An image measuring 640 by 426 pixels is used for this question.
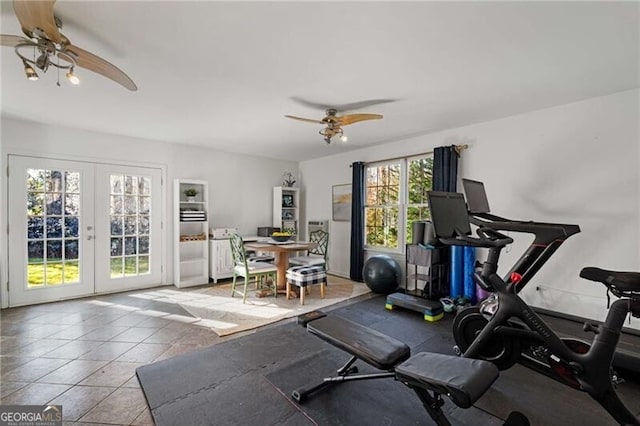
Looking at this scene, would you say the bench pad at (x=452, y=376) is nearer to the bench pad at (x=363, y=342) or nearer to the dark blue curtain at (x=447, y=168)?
the bench pad at (x=363, y=342)

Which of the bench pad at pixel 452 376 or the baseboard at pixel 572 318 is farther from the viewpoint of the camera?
the baseboard at pixel 572 318

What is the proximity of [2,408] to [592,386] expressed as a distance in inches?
146

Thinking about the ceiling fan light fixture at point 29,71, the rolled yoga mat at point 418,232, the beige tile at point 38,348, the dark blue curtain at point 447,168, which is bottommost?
the beige tile at point 38,348

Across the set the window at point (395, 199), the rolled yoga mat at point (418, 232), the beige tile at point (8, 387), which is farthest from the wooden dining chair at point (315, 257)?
the beige tile at point (8, 387)

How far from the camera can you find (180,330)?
3105 millimetres

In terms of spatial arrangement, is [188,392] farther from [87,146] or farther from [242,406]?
[87,146]

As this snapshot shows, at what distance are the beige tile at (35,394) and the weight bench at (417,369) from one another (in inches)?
66.9

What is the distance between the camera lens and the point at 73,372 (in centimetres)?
230

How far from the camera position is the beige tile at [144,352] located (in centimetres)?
251

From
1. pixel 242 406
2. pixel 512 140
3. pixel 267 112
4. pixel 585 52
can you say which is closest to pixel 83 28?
pixel 267 112

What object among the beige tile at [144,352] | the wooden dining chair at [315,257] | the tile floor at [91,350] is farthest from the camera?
the wooden dining chair at [315,257]

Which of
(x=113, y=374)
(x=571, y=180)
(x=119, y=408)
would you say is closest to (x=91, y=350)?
(x=113, y=374)

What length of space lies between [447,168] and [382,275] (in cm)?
181

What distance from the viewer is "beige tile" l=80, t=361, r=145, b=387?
2.17 metres
